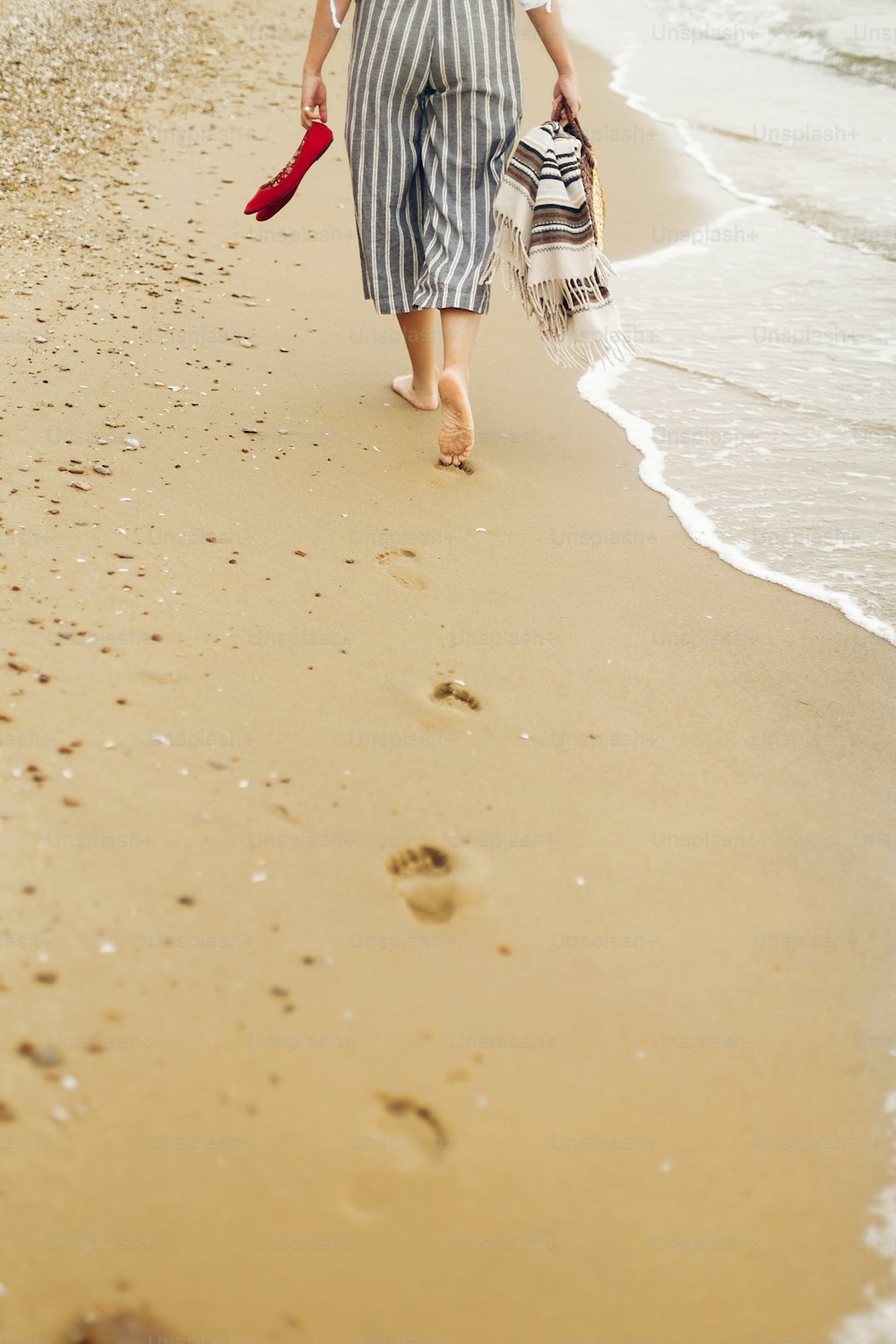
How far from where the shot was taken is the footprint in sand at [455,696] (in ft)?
7.32

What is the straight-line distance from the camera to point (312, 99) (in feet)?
10.2

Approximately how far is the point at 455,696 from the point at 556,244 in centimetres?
139

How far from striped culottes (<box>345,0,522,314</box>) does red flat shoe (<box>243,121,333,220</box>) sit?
75 millimetres

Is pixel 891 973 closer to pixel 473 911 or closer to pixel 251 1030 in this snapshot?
pixel 473 911

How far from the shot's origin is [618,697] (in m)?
2.32

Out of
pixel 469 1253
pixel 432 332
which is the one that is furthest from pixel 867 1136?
pixel 432 332

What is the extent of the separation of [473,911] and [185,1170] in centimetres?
58

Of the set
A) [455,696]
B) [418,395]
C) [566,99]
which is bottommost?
[455,696]

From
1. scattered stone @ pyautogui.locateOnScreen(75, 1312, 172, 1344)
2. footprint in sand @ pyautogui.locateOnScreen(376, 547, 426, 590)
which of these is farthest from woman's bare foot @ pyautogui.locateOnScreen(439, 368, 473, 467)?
scattered stone @ pyautogui.locateOnScreen(75, 1312, 172, 1344)

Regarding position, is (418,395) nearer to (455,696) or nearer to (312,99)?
(312,99)

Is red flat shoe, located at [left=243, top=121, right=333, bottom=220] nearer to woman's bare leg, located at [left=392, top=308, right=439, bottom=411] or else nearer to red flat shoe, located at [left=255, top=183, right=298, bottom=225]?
red flat shoe, located at [left=255, top=183, right=298, bottom=225]

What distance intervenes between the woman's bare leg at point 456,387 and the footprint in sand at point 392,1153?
193cm

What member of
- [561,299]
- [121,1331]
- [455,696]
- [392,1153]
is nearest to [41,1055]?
[121,1331]

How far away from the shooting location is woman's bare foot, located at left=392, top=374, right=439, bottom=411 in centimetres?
349
